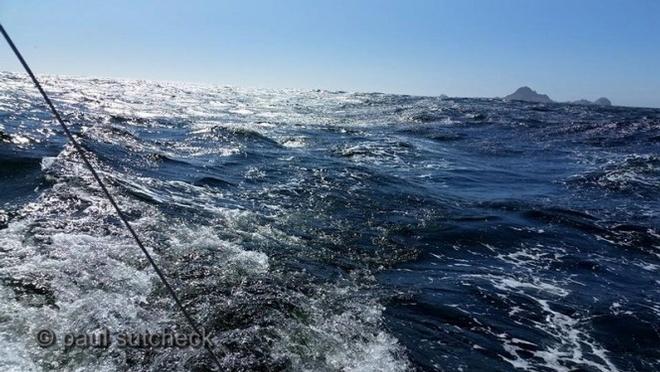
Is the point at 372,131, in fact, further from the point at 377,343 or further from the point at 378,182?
the point at 377,343

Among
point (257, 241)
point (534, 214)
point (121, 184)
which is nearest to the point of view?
point (257, 241)

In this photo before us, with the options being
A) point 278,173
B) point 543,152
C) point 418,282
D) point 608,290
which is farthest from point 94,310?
point 543,152

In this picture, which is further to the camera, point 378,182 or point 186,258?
point 378,182

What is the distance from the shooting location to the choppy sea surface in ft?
17.2

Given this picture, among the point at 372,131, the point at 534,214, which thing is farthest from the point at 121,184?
the point at 372,131

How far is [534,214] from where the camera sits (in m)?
11.4

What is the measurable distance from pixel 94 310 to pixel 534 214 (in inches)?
407

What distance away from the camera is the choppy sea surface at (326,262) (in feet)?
17.2

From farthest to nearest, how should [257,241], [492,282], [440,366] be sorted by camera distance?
[257,241] < [492,282] < [440,366]

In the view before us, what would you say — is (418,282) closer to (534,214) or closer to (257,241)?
(257,241)

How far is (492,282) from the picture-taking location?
7.62 metres

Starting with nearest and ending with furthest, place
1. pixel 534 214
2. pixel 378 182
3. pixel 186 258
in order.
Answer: pixel 186 258 → pixel 534 214 → pixel 378 182

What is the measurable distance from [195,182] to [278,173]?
3.01 metres

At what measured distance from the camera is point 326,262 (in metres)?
7.71
